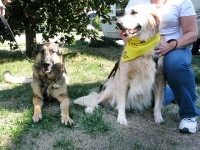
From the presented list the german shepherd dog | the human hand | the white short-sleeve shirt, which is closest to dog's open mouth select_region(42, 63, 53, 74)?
the german shepherd dog

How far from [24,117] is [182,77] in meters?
1.76

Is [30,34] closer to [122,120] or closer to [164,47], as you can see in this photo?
[122,120]

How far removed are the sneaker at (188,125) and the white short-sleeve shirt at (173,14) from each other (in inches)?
36.1

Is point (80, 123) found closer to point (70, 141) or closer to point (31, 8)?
point (70, 141)

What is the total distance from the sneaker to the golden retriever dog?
28cm

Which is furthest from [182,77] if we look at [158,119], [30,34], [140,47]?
[30,34]

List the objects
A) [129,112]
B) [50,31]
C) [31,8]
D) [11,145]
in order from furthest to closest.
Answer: [50,31], [31,8], [129,112], [11,145]

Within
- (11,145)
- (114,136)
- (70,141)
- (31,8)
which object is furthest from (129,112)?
(31,8)

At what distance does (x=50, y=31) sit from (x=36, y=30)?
1.31 ft

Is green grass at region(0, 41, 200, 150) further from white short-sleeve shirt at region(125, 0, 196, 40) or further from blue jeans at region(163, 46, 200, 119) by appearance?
white short-sleeve shirt at region(125, 0, 196, 40)

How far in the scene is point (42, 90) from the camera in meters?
3.47

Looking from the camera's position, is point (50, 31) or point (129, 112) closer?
point (129, 112)

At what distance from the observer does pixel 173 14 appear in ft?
9.57

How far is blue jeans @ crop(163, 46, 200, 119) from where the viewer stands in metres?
2.80
